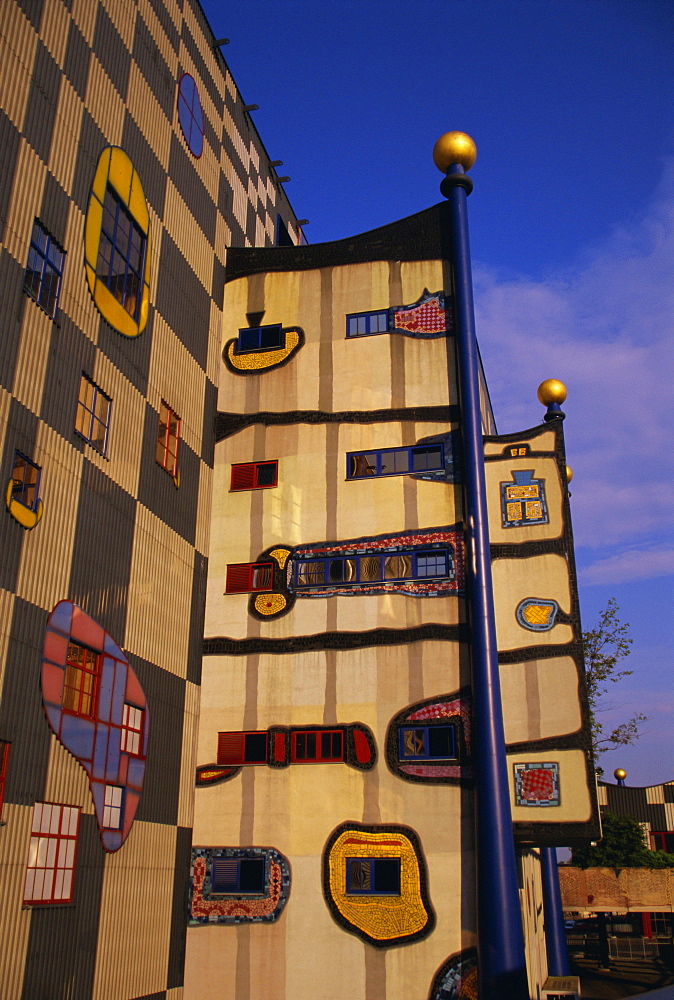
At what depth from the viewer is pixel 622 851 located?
41562mm

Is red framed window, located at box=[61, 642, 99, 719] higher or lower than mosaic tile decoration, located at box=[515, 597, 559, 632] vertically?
lower

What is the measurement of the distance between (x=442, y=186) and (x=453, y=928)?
53.6 feet

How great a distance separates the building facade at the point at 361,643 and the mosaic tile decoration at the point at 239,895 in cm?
4

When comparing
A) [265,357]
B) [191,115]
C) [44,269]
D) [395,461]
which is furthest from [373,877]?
[191,115]

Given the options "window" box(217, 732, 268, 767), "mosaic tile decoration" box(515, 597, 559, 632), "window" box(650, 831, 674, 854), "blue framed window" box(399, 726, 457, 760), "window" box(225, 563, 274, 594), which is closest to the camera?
"blue framed window" box(399, 726, 457, 760)

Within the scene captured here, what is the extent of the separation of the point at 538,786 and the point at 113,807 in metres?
7.88

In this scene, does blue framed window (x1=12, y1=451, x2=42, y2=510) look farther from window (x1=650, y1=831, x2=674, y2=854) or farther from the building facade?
window (x1=650, y1=831, x2=674, y2=854)

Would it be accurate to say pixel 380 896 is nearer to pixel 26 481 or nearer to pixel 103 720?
pixel 103 720

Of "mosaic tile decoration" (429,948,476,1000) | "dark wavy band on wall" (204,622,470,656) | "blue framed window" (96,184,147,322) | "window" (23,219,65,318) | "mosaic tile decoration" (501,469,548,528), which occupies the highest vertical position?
"blue framed window" (96,184,147,322)

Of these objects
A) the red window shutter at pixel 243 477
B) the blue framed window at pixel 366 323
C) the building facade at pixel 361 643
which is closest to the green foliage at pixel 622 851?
the building facade at pixel 361 643

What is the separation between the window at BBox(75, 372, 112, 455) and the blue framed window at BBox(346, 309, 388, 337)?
707 centimetres

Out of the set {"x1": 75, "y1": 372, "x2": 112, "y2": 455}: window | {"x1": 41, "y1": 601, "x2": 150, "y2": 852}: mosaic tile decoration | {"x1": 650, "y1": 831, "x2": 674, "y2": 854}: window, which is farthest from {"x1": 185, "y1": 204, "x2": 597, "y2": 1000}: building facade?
{"x1": 650, "y1": 831, "x2": 674, "y2": 854}: window

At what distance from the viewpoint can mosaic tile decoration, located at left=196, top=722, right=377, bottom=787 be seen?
17531mm

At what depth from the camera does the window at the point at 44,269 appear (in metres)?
14.3
